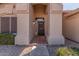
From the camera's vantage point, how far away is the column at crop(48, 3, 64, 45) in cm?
1554

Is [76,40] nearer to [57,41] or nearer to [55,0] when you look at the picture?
[57,41]

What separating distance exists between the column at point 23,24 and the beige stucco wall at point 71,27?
16.5ft

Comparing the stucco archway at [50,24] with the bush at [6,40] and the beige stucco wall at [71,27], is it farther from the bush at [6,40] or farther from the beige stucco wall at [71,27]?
the beige stucco wall at [71,27]

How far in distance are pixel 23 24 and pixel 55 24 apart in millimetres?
2663

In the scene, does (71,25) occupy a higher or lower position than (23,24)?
lower

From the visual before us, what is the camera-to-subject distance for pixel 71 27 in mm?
20750

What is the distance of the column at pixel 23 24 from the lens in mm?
15727

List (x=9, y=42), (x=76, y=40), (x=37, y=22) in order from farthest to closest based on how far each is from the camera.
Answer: (x=37, y=22)
(x=76, y=40)
(x=9, y=42)

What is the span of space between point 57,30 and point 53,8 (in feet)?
6.03

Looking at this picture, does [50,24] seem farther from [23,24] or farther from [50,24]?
[23,24]

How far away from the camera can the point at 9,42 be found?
54.6 ft

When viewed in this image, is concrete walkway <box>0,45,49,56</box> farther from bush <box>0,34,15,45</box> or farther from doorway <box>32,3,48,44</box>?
doorway <box>32,3,48,44</box>

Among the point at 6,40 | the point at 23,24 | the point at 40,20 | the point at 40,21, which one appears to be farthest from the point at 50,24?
the point at 40,21

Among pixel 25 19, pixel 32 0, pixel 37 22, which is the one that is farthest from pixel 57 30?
pixel 32 0
